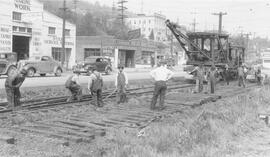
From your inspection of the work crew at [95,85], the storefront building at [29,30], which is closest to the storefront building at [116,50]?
the storefront building at [29,30]

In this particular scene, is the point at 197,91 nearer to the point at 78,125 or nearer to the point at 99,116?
the point at 99,116

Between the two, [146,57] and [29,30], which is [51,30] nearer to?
[29,30]

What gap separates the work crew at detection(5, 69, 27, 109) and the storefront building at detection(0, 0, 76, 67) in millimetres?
29525

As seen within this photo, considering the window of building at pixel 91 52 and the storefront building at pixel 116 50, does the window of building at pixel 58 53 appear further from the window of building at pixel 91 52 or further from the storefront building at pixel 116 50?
the window of building at pixel 91 52

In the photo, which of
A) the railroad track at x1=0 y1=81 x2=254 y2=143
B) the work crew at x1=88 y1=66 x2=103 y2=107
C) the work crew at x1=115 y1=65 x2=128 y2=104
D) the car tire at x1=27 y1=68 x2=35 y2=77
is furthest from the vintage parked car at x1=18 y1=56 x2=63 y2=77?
the work crew at x1=88 y1=66 x2=103 y2=107

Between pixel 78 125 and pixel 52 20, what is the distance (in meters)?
39.9

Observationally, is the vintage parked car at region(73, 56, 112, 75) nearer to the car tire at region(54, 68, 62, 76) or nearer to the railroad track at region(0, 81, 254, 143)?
the car tire at region(54, 68, 62, 76)

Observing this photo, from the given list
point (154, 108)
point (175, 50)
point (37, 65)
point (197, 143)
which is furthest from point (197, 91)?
point (175, 50)

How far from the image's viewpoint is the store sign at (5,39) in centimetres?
4021

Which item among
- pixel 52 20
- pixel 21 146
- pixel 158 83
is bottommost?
pixel 21 146

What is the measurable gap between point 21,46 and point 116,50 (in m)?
18.3

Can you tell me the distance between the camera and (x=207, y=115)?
36.3 feet

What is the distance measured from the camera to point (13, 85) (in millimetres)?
12320

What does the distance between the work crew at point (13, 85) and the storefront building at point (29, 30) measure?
1162 inches
